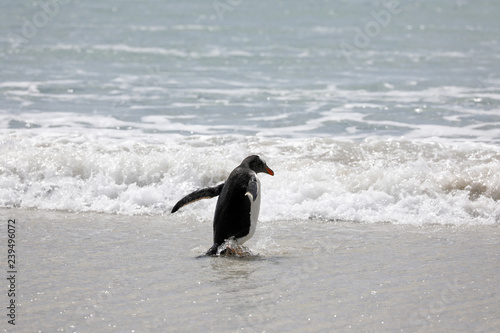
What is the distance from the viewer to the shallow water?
3.96 meters

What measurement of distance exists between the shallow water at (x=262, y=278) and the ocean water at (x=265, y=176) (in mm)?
20

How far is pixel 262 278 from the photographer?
4.77 m

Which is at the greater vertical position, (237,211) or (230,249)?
(237,211)

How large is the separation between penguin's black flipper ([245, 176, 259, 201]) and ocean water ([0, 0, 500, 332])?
0.51m

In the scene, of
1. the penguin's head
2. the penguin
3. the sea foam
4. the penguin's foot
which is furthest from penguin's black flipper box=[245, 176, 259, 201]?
the sea foam

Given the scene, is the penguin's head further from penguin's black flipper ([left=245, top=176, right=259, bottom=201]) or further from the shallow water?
the shallow water

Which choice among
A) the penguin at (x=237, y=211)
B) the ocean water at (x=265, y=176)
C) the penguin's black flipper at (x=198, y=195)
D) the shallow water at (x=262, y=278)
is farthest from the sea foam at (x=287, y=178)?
the penguin at (x=237, y=211)

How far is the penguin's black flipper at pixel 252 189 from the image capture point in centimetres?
523

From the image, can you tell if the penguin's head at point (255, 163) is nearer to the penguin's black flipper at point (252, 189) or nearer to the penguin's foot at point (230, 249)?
the penguin's black flipper at point (252, 189)

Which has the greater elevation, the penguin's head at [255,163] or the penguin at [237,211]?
the penguin's head at [255,163]

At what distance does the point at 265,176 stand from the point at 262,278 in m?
3.21

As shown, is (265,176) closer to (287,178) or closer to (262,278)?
(287,178)

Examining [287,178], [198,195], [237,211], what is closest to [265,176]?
[287,178]

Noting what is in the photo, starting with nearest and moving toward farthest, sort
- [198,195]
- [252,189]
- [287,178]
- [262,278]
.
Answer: [262,278], [252,189], [198,195], [287,178]
